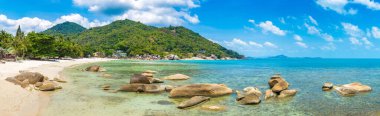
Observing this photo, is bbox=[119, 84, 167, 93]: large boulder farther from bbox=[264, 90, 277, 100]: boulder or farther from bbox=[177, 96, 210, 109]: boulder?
bbox=[264, 90, 277, 100]: boulder

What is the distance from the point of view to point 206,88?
76.7ft

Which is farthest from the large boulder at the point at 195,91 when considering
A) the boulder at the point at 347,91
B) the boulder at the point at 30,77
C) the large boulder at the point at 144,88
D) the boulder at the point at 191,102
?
the boulder at the point at 30,77

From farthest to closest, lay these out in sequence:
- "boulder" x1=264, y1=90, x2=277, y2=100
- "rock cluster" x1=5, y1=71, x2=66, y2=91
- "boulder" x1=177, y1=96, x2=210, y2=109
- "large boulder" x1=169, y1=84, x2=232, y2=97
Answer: "rock cluster" x1=5, y1=71, x2=66, y2=91
"boulder" x1=264, y1=90, x2=277, y2=100
"large boulder" x1=169, y1=84, x2=232, y2=97
"boulder" x1=177, y1=96, x2=210, y2=109

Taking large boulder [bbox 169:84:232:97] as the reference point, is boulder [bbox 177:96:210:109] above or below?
below

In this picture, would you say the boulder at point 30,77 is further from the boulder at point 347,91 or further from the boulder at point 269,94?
the boulder at point 347,91

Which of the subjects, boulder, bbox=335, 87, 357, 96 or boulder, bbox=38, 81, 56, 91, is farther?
boulder, bbox=335, 87, 357, 96

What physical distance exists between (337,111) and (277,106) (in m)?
3.38

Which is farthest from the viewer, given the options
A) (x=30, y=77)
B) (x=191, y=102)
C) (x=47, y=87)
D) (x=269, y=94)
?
(x=30, y=77)

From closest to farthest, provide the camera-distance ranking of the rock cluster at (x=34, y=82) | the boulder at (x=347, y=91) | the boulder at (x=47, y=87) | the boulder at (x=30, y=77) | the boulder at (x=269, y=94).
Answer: the boulder at (x=269, y=94), the boulder at (x=47, y=87), the rock cluster at (x=34, y=82), the boulder at (x=347, y=91), the boulder at (x=30, y=77)

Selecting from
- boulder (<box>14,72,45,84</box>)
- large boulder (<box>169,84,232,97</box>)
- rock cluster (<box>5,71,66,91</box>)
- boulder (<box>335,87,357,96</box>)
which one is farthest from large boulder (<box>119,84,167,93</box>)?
boulder (<box>335,87,357,96</box>)

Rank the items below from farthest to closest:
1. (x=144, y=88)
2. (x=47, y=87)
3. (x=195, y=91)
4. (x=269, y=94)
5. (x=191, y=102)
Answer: (x=144, y=88), (x=47, y=87), (x=269, y=94), (x=195, y=91), (x=191, y=102)

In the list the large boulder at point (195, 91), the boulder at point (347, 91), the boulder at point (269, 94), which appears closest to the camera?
the large boulder at point (195, 91)

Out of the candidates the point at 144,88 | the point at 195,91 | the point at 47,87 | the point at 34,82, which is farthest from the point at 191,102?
the point at 34,82

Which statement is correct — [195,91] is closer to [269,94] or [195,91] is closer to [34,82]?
[269,94]
